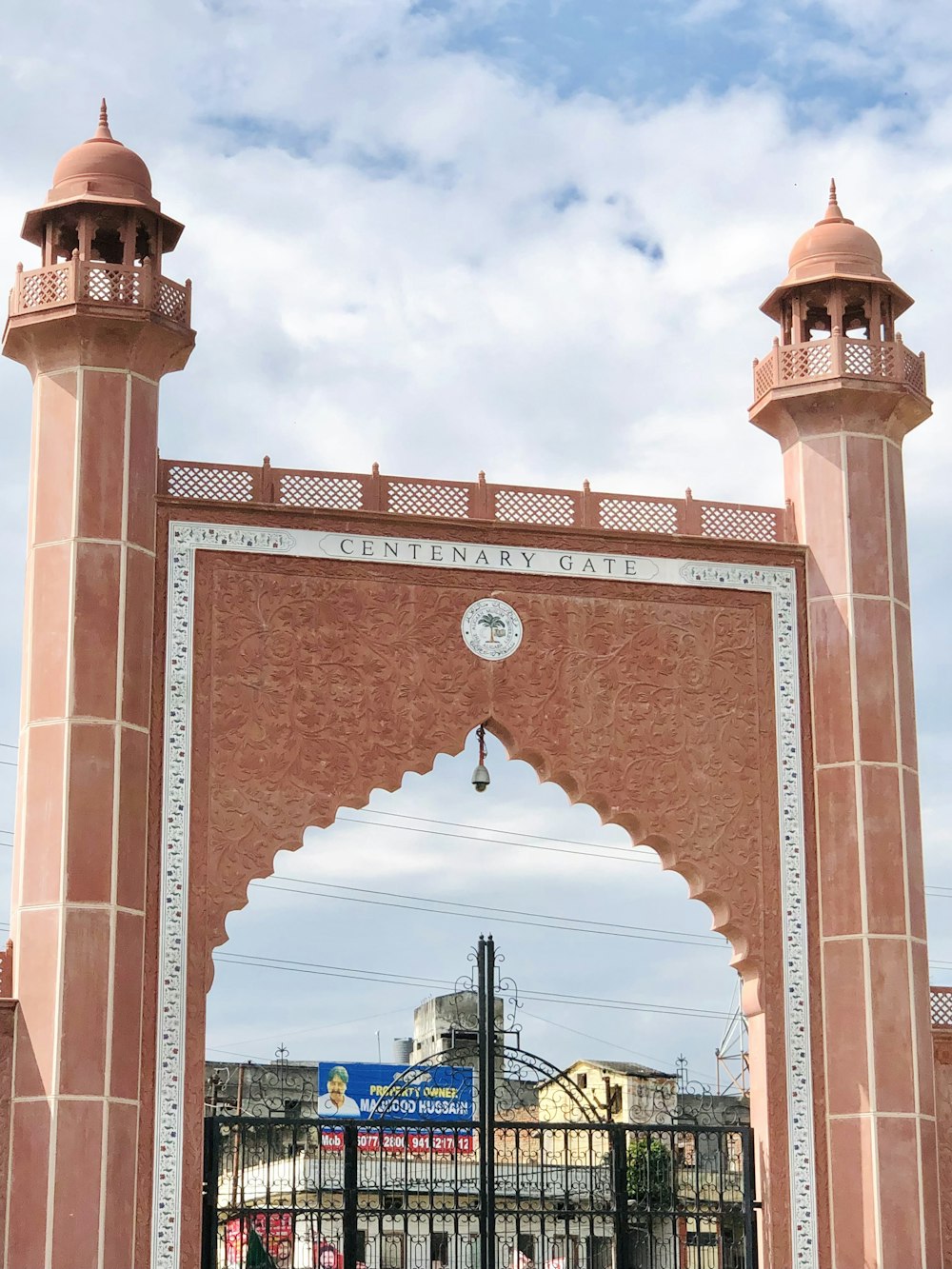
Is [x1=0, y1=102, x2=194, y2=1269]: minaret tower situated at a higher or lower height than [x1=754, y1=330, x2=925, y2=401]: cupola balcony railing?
lower

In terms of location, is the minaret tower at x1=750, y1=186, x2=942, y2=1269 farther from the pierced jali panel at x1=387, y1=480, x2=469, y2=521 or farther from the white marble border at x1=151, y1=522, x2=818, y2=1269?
the pierced jali panel at x1=387, y1=480, x2=469, y2=521

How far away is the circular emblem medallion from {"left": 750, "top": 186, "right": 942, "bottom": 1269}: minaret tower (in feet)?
6.81

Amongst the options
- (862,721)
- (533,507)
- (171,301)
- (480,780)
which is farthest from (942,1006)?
(171,301)

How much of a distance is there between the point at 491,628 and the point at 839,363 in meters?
3.10

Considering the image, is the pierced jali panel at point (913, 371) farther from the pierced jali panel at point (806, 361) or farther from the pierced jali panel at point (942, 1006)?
the pierced jali panel at point (942, 1006)

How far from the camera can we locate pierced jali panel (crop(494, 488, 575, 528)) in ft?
43.0

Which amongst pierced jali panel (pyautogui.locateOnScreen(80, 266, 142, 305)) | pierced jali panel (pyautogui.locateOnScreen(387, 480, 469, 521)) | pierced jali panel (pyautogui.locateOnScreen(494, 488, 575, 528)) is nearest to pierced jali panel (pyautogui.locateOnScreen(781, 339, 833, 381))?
pierced jali panel (pyautogui.locateOnScreen(494, 488, 575, 528))

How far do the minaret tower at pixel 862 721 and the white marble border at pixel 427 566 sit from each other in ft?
0.52

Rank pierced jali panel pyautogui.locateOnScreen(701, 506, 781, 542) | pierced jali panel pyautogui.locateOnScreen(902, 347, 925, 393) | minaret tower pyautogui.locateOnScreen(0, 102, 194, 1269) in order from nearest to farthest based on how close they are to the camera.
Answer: minaret tower pyautogui.locateOnScreen(0, 102, 194, 1269)
pierced jali panel pyautogui.locateOnScreen(701, 506, 781, 542)
pierced jali panel pyautogui.locateOnScreen(902, 347, 925, 393)

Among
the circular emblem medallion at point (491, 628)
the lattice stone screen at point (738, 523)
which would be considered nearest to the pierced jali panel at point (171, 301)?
the circular emblem medallion at point (491, 628)

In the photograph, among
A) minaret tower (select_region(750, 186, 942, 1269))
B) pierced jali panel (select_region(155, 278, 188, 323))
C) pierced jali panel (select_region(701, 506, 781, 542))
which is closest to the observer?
minaret tower (select_region(750, 186, 942, 1269))

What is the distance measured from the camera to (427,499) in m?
13.0

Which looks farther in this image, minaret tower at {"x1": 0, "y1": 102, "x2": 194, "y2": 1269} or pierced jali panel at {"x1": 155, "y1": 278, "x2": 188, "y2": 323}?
pierced jali panel at {"x1": 155, "y1": 278, "x2": 188, "y2": 323}

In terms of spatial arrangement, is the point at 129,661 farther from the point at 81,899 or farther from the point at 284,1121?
the point at 284,1121
